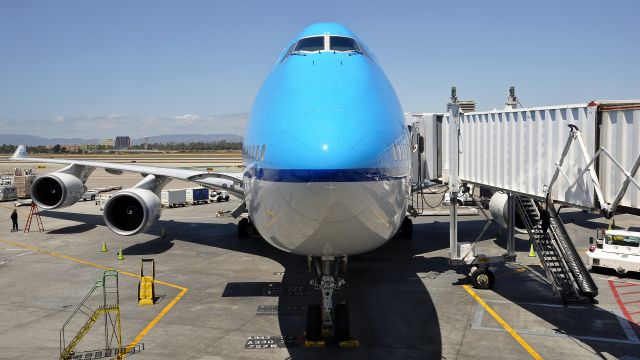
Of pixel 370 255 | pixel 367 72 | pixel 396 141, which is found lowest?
pixel 370 255

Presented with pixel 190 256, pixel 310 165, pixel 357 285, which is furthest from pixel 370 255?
pixel 310 165

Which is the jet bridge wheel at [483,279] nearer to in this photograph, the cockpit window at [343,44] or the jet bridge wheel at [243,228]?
the cockpit window at [343,44]

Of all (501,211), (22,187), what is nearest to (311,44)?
(501,211)

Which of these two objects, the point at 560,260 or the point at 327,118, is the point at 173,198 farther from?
the point at 327,118

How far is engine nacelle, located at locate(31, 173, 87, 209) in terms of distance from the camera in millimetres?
27859

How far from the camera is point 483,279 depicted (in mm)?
17609

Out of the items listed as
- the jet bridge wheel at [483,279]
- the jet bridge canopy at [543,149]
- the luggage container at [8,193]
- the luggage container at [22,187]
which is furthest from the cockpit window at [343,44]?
the luggage container at [22,187]

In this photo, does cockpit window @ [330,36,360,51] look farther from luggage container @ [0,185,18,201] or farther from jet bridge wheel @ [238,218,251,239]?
luggage container @ [0,185,18,201]

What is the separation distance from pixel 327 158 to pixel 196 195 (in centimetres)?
3779

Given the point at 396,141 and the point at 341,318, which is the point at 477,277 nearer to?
the point at 341,318

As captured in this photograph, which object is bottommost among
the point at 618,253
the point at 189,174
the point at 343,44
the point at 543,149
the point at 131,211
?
the point at 618,253

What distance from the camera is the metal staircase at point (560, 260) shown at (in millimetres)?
15961

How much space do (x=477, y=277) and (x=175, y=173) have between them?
14.4 metres

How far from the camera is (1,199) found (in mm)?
46906
